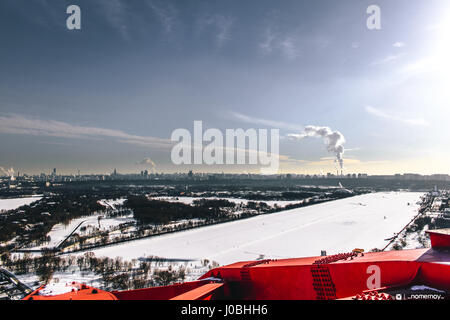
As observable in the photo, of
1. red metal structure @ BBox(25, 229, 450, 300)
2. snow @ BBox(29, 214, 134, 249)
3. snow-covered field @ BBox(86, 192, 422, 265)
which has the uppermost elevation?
red metal structure @ BBox(25, 229, 450, 300)

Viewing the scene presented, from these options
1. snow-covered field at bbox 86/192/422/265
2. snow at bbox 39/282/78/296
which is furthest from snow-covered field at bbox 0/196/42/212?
snow at bbox 39/282/78/296

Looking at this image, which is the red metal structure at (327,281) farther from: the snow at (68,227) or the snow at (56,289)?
the snow at (68,227)

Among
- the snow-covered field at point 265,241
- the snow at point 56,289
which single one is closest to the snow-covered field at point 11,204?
the snow-covered field at point 265,241

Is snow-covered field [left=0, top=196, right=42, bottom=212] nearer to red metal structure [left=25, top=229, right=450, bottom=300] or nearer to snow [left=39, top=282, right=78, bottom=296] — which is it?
snow [left=39, top=282, right=78, bottom=296]

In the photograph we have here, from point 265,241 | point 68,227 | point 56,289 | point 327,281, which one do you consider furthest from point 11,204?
point 327,281

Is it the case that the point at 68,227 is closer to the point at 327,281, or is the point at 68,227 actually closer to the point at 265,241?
the point at 265,241

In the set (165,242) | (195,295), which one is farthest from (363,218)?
(195,295)

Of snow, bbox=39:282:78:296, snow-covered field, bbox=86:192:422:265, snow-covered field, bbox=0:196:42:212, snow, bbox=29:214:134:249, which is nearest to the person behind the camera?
snow, bbox=39:282:78:296
